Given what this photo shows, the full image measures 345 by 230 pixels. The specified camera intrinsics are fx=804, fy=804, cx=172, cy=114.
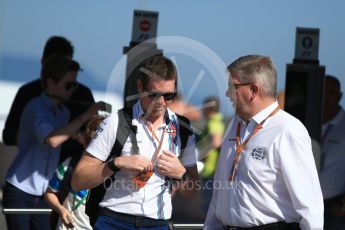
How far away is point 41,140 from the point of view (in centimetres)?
521

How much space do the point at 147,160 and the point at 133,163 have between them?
2.8 inches

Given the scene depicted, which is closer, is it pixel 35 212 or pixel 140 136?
pixel 140 136

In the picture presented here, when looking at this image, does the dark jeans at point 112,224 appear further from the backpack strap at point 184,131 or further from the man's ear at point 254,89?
the man's ear at point 254,89

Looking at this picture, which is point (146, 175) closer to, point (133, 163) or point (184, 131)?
point (133, 163)

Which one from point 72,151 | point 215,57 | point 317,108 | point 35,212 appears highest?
point 215,57

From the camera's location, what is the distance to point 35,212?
534 centimetres

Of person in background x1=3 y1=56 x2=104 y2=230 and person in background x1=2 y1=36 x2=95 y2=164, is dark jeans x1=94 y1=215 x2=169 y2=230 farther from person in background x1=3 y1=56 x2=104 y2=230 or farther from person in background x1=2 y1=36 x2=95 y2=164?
person in background x1=2 y1=36 x2=95 y2=164

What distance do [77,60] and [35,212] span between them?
3.67 feet

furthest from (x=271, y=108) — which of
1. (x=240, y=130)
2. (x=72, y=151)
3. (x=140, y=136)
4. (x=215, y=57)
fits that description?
(x=72, y=151)

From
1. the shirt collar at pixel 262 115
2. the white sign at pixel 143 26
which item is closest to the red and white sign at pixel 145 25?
the white sign at pixel 143 26

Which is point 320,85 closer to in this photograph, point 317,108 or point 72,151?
point 317,108

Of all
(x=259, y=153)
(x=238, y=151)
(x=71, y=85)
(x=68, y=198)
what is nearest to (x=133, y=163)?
(x=238, y=151)

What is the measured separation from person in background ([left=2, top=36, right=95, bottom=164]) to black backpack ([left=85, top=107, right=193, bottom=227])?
6.08 ft

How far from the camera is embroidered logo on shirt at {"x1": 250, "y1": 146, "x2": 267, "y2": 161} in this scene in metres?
3.28
